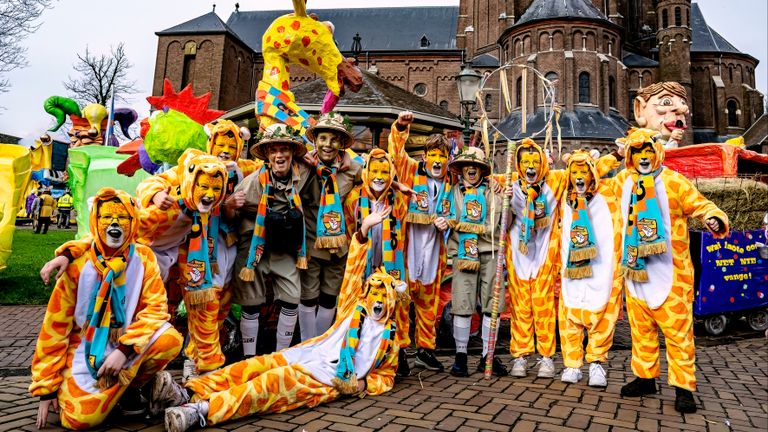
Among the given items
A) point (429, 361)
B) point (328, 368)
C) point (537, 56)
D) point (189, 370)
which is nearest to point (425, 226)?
point (429, 361)

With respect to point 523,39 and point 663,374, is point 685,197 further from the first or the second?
point 523,39

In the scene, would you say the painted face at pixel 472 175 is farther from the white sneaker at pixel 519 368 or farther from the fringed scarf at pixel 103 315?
the fringed scarf at pixel 103 315

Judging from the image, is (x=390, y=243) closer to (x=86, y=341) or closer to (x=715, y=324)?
(x=86, y=341)

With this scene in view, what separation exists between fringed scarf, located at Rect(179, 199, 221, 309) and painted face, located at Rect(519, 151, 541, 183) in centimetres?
276

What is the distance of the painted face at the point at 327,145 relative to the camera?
4.20 meters

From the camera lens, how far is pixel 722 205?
21.3 feet

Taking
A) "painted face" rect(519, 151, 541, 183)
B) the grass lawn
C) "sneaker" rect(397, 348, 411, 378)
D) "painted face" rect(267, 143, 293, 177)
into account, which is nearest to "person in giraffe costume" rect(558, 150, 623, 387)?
"painted face" rect(519, 151, 541, 183)

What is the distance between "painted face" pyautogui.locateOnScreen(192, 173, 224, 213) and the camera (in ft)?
11.3

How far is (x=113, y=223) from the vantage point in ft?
9.33

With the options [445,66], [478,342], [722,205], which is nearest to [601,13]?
[445,66]

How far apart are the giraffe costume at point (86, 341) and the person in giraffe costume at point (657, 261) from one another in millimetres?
3355

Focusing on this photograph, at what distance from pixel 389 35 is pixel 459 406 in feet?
134

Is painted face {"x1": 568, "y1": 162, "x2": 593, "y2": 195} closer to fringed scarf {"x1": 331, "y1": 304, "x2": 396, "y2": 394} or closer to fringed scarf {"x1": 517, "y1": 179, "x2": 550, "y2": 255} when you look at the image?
fringed scarf {"x1": 517, "y1": 179, "x2": 550, "y2": 255}

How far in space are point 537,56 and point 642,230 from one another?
30330mm
